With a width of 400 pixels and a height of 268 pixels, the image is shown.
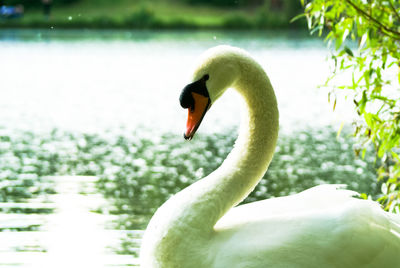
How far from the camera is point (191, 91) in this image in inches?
104

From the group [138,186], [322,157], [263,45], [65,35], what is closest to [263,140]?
[138,186]

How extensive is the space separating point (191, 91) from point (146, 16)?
117 feet

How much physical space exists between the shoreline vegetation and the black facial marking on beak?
33641mm

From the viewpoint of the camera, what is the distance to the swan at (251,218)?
2.58 meters

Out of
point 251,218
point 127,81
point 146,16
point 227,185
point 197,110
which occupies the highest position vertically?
point 197,110

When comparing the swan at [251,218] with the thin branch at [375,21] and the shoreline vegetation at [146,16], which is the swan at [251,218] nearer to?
the thin branch at [375,21]

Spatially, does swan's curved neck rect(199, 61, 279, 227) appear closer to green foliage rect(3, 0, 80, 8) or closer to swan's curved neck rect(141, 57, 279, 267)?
swan's curved neck rect(141, 57, 279, 267)

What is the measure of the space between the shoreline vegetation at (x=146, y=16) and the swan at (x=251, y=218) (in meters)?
33.4

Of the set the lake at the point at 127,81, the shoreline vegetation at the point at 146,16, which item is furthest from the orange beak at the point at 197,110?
the shoreline vegetation at the point at 146,16

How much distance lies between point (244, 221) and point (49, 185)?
497 cm

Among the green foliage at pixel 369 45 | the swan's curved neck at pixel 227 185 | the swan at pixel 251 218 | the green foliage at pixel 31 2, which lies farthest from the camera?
the green foliage at pixel 31 2

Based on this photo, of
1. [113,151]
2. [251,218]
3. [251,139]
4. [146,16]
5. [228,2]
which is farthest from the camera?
[228,2]

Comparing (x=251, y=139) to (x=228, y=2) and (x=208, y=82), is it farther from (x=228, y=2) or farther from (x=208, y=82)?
(x=228, y=2)

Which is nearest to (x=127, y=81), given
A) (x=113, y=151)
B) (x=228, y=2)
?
(x=113, y=151)
